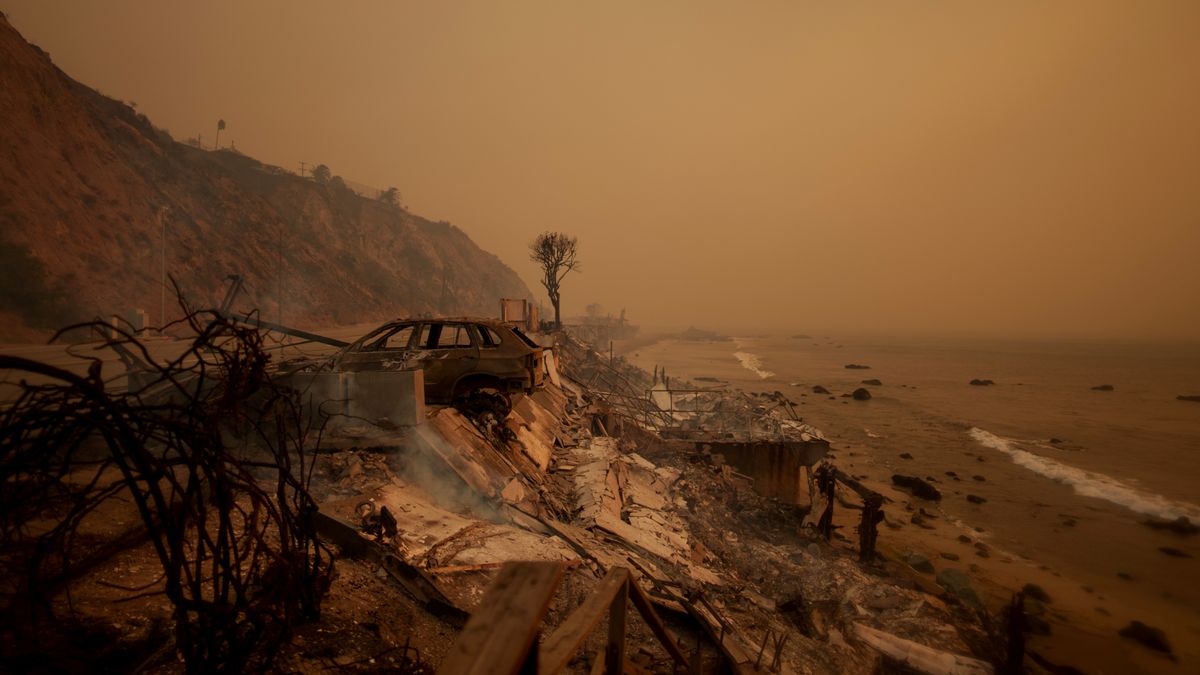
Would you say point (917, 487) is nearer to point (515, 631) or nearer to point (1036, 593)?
point (1036, 593)

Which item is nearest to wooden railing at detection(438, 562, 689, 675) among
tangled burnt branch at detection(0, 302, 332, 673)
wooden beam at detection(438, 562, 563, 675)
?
wooden beam at detection(438, 562, 563, 675)

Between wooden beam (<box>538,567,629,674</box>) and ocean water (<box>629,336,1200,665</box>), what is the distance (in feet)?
43.4

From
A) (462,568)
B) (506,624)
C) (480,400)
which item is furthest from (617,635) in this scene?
(480,400)

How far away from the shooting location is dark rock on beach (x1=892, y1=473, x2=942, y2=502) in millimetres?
16891

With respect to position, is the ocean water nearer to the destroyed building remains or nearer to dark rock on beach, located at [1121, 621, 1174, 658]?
dark rock on beach, located at [1121, 621, 1174, 658]

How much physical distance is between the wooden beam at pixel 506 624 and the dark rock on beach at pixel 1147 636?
534 inches

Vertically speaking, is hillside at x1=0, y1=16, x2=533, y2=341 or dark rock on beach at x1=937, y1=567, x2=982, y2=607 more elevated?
hillside at x1=0, y1=16, x2=533, y2=341

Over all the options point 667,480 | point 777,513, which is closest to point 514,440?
point 667,480

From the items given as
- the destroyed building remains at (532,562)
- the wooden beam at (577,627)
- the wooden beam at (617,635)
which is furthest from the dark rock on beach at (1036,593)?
the wooden beam at (577,627)

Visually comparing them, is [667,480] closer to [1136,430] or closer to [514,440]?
[514,440]

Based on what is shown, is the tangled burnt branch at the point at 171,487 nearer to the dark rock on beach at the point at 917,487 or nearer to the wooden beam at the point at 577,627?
the wooden beam at the point at 577,627

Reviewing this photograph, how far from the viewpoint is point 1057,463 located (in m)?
22.4

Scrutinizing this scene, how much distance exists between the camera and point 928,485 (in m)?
17.5

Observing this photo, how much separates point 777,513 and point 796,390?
3263 cm
